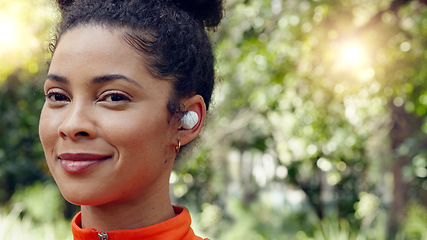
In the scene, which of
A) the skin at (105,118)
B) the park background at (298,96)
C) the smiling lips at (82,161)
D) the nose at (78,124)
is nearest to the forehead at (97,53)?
the skin at (105,118)

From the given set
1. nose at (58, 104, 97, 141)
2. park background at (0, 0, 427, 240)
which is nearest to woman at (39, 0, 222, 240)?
nose at (58, 104, 97, 141)

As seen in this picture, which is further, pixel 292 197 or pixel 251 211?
pixel 292 197

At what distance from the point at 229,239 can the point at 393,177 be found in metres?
2.64

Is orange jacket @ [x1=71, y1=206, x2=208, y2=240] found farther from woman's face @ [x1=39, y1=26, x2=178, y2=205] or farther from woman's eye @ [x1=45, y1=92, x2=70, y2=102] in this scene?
woman's eye @ [x1=45, y1=92, x2=70, y2=102]

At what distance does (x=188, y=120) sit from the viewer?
5.10 ft

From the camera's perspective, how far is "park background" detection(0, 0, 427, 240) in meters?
4.41

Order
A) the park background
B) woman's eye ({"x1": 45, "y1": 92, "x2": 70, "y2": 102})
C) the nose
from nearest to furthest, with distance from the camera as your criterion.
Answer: the nose
woman's eye ({"x1": 45, "y1": 92, "x2": 70, "y2": 102})
the park background

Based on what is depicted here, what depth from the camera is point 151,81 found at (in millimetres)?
1444

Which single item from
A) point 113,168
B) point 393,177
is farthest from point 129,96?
point 393,177

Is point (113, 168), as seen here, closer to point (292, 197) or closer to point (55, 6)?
point (55, 6)

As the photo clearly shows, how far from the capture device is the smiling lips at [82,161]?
1.37 metres

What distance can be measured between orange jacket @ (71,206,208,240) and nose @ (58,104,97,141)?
331mm

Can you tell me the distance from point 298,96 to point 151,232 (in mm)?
3651

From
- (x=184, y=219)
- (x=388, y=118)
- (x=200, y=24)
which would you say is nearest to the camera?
(x=184, y=219)
